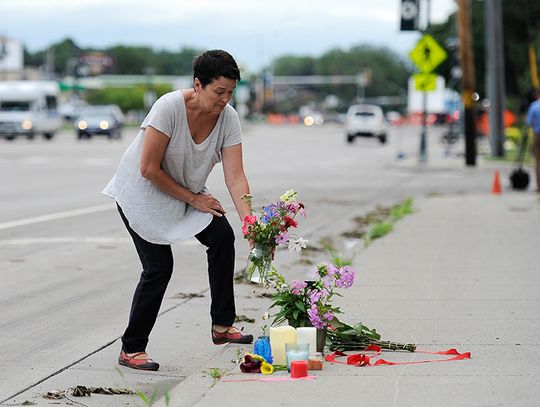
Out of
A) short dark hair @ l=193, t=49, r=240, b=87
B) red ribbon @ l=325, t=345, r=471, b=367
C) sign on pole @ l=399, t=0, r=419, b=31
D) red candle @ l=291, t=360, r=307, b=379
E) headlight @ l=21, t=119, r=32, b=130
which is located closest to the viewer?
red candle @ l=291, t=360, r=307, b=379

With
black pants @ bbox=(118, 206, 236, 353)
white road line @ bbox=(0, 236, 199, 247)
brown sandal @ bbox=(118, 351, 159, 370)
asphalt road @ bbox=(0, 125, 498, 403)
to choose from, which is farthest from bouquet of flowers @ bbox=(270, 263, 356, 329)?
white road line @ bbox=(0, 236, 199, 247)

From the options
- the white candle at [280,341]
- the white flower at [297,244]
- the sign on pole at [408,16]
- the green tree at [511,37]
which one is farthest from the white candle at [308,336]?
the green tree at [511,37]

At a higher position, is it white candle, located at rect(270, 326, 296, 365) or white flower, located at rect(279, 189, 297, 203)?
white flower, located at rect(279, 189, 297, 203)

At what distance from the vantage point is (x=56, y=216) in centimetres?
1872

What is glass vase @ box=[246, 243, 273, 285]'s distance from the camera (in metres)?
7.45

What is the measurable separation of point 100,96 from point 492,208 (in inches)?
5555

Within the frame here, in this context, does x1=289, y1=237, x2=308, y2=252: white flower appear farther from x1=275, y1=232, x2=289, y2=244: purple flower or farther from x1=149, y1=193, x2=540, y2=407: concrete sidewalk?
x1=149, y1=193, x2=540, y2=407: concrete sidewalk

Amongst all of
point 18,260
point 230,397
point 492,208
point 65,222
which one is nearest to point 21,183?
point 65,222

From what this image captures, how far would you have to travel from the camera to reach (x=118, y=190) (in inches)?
297

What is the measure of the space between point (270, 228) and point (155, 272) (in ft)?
2.43

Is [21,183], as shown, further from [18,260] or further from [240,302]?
[240,302]

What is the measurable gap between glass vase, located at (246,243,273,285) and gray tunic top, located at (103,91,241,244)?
0.35 meters

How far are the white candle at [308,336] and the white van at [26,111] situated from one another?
56808mm

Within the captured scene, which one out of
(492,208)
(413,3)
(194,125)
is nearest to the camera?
(194,125)
